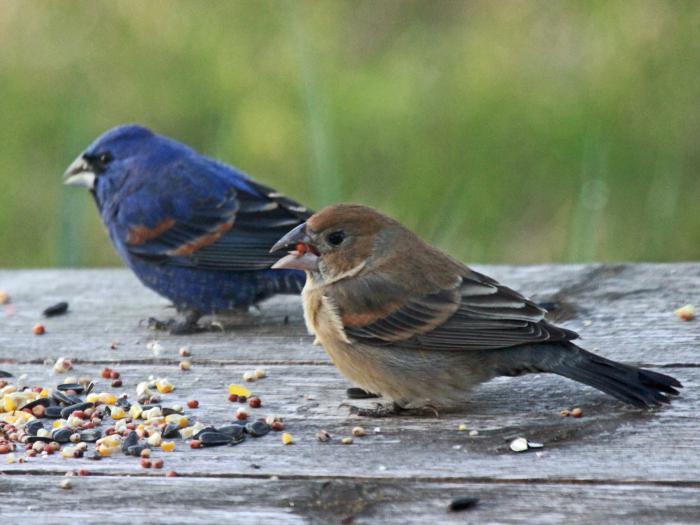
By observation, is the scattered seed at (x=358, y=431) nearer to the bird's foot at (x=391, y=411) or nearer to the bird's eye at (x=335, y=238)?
the bird's foot at (x=391, y=411)

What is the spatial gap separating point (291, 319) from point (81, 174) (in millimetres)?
1131

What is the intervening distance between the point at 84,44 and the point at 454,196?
3402 millimetres

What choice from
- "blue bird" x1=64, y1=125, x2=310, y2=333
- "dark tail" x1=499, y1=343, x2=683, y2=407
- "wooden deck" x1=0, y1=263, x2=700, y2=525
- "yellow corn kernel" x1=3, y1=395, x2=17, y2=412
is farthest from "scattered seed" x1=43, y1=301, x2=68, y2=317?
"dark tail" x1=499, y1=343, x2=683, y2=407

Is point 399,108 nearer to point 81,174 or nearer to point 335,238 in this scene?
point 81,174

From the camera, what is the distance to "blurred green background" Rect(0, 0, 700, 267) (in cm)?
531

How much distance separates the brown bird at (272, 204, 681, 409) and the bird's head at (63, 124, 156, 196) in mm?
1432

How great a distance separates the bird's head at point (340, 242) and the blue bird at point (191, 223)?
30.5 inches

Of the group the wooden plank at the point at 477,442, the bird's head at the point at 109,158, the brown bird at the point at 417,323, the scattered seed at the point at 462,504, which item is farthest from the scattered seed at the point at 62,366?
the scattered seed at the point at 462,504

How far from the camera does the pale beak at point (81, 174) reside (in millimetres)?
4703

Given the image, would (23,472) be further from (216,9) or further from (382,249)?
(216,9)

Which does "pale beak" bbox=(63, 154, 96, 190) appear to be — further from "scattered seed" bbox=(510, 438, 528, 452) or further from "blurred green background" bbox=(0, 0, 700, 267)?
"scattered seed" bbox=(510, 438, 528, 452)

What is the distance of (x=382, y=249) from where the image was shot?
11.0 ft

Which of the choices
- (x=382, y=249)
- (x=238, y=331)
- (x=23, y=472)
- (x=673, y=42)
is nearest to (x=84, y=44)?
(x=673, y=42)

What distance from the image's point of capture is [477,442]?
270 centimetres
